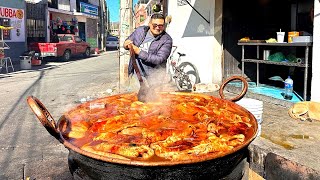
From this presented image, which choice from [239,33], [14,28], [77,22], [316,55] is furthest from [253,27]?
[77,22]

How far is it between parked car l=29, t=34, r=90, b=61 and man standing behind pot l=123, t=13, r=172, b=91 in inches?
745

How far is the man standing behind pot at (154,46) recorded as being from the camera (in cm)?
394

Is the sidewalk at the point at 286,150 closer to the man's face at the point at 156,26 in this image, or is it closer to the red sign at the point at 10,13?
the man's face at the point at 156,26

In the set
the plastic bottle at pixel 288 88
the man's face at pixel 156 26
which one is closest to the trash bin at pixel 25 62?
the man's face at pixel 156 26

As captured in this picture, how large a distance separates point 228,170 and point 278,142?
220cm

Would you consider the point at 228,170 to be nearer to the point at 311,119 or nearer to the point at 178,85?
the point at 311,119

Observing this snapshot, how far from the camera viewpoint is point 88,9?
117ft

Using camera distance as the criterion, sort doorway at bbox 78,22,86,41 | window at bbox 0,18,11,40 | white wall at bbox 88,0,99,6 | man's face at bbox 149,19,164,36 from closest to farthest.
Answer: man's face at bbox 149,19,164,36 → window at bbox 0,18,11,40 → doorway at bbox 78,22,86,41 → white wall at bbox 88,0,99,6

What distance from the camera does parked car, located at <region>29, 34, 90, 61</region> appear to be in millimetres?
21344

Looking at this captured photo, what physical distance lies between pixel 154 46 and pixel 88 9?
34.3m

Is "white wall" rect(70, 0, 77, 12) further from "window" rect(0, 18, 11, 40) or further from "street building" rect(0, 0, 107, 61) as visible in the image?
"window" rect(0, 18, 11, 40)

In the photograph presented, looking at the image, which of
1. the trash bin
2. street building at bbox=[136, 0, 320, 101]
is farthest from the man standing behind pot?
the trash bin

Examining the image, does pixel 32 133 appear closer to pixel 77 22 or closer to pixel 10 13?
pixel 10 13

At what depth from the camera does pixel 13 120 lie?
6.55 m
